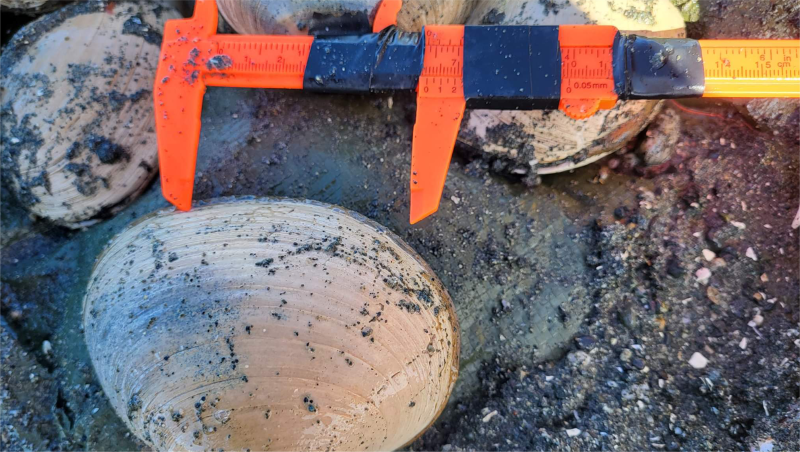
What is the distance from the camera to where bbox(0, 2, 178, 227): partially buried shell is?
1871 millimetres

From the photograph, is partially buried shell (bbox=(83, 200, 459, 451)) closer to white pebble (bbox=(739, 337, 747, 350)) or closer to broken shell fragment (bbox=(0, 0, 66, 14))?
white pebble (bbox=(739, 337, 747, 350))

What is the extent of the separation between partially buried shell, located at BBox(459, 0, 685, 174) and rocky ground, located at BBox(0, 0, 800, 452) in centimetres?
12

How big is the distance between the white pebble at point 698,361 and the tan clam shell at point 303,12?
1.64 meters

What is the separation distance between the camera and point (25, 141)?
187 cm

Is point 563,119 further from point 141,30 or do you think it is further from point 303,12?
point 141,30

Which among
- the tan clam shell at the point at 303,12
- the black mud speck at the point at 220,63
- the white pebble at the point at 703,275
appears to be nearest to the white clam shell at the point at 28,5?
the tan clam shell at the point at 303,12

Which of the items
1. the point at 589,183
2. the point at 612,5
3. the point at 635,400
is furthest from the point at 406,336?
the point at 612,5

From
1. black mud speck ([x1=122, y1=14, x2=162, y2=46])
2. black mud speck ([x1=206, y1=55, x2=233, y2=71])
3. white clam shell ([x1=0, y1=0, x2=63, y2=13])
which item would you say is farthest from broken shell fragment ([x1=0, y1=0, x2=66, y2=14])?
black mud speck ([x1=206, y1=55, x2=233, y2=71])

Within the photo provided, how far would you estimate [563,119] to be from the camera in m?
1.84

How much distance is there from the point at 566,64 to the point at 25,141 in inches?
81.4

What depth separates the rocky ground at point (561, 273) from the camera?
1736 millimetres

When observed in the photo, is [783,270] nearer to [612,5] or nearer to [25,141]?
[612,5]

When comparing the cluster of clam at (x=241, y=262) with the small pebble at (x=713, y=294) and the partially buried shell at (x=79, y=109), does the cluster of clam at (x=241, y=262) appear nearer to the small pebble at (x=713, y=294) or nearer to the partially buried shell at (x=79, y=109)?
the partially buried shell at (x=79, y=109)

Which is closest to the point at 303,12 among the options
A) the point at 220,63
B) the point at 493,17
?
the point at 220,63
